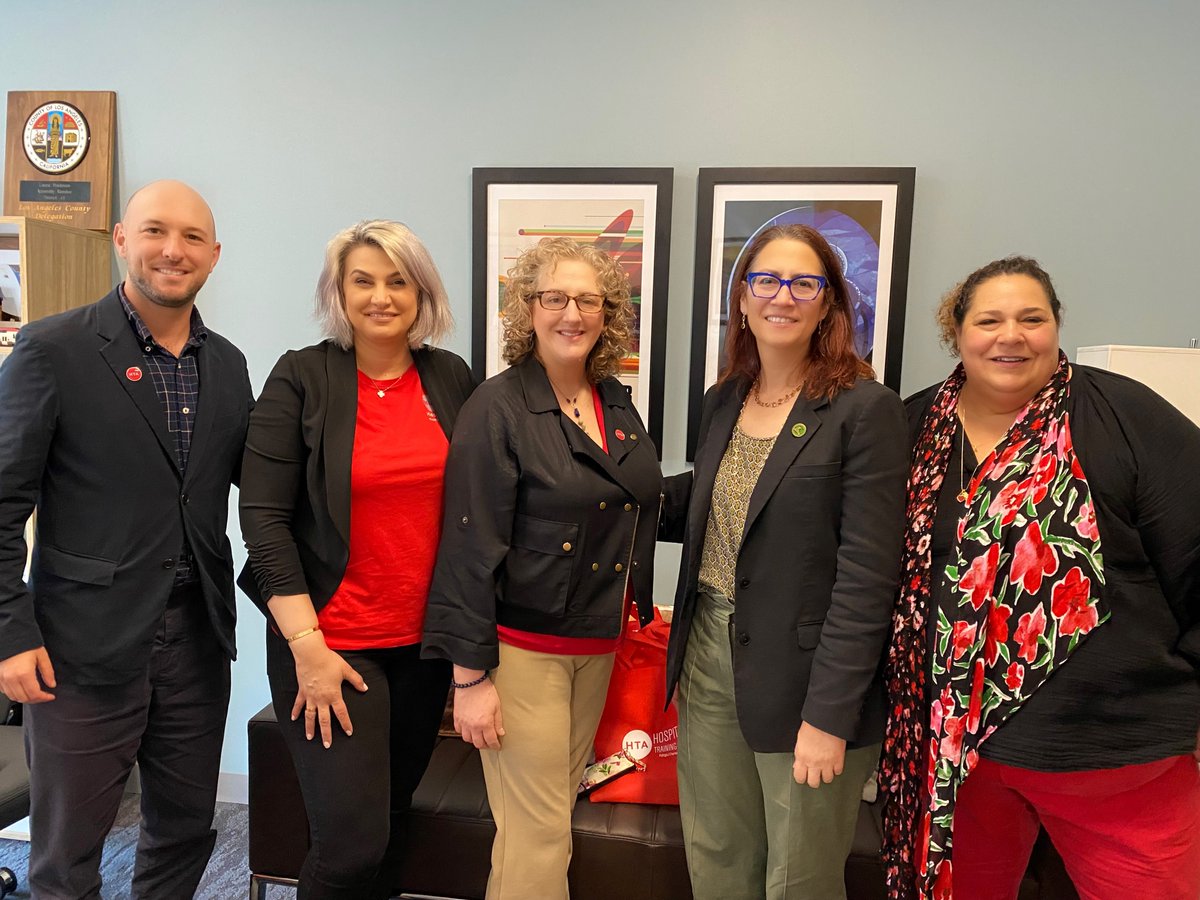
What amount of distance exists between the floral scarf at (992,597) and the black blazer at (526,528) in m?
0.57

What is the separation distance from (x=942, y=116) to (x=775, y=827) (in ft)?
6.39

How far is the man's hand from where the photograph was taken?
1274mm

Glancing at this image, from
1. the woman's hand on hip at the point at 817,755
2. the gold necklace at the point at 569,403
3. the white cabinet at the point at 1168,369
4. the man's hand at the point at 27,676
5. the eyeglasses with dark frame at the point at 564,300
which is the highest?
the eyeglasses with dark frame at the point at 564,300

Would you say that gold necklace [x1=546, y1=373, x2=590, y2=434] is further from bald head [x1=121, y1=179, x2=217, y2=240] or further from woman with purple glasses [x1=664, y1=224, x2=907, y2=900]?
bald head [x1=121, y1=179, x2=217, y2=240]

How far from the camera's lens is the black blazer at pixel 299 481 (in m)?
1.36

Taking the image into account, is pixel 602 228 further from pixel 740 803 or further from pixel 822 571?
pixel 740 803

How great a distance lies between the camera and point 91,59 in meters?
2.34

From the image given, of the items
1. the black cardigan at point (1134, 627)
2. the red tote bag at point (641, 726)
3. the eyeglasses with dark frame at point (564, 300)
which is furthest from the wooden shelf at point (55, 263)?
the black cardigan at point (1134, 627)

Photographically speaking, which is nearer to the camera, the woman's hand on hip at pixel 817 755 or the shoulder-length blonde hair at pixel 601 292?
the woman's hand on hip at pixel 817 755

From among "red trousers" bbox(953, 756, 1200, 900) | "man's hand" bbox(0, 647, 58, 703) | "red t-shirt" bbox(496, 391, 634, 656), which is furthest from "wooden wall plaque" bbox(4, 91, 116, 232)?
"red trousers" bbox(953, 756, 1200, 900)

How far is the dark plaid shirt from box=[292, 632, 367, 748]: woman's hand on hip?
1.05 feet

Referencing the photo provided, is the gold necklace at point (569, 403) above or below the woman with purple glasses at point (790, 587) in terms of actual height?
above

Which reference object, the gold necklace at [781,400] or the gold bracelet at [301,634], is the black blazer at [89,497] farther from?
the gold necklace at [781,400]

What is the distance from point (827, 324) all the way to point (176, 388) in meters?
1.31
